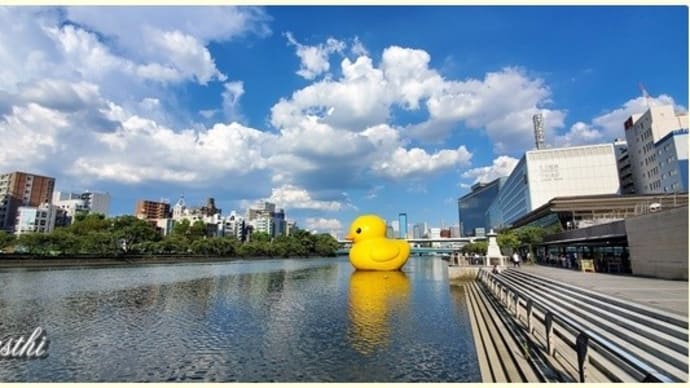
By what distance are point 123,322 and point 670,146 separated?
79.1 m

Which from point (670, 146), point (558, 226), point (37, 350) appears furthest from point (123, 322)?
point (670, 146)

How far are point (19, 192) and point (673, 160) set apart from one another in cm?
16137

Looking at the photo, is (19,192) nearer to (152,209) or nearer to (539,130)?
(152,209)

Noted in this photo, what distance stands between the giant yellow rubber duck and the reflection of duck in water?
6.97m

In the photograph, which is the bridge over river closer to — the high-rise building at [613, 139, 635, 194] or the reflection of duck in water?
the high-rise building at [613, 139, 635, 194]

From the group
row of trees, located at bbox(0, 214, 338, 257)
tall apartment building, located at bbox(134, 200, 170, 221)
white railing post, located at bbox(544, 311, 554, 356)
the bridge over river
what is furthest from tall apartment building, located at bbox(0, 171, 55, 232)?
white railing post, located at bbox(544, 311, 554, 356)

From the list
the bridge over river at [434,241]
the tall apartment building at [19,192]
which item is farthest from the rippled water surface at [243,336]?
the tall apartment building at [19,192]

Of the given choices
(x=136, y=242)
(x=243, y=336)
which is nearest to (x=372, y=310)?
(x=243, y=336)

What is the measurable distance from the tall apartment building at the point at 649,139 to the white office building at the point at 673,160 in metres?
1.15

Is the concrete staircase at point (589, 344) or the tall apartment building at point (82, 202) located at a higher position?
the tall apartment building at point (82, 202)

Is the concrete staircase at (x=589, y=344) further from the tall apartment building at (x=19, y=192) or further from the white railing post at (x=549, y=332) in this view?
the tall apartment building at (x=19, y=192)

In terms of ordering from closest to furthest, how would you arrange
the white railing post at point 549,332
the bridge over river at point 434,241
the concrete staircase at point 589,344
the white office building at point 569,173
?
1. the concrete staircase at point 589,344
2. the white railing post at point 549,332
3. the white office building at point 569,173
4. the bridge over river at point 434,241

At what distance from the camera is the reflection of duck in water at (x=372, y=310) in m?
11.6
